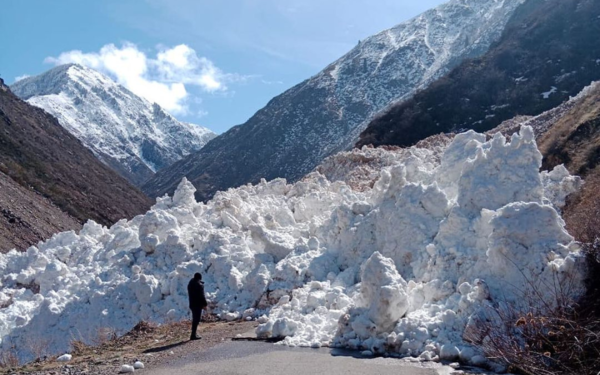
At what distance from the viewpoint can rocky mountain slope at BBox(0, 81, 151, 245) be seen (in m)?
45.9

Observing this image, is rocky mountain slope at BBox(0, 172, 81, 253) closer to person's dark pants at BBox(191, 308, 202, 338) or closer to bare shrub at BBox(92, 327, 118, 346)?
bare shrub at BBox(92, 327, 118, 346)

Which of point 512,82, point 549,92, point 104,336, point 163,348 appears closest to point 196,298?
point 163,348

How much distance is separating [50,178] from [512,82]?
4734 centimetres

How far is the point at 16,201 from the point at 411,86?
85.7m

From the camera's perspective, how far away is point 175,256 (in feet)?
46.5

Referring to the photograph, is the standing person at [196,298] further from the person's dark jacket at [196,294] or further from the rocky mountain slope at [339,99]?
the rocky mountain slope at [339,99]

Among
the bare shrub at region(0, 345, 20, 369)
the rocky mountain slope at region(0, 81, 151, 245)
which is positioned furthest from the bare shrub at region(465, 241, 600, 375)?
the rocky mountain slope at region(0, 81, 151, 245)

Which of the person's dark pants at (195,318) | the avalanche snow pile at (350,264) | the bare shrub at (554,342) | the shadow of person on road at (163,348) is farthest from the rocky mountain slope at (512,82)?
the bare shrub at (554,342)

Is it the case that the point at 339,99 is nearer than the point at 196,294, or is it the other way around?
the point at 196,294

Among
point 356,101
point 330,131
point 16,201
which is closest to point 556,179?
point 16,201

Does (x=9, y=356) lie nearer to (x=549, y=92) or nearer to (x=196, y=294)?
(x=196, y=294)

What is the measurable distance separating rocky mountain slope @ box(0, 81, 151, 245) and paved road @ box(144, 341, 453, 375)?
3318 cm

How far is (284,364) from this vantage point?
7.59 m

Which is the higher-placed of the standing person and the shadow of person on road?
the standing person
